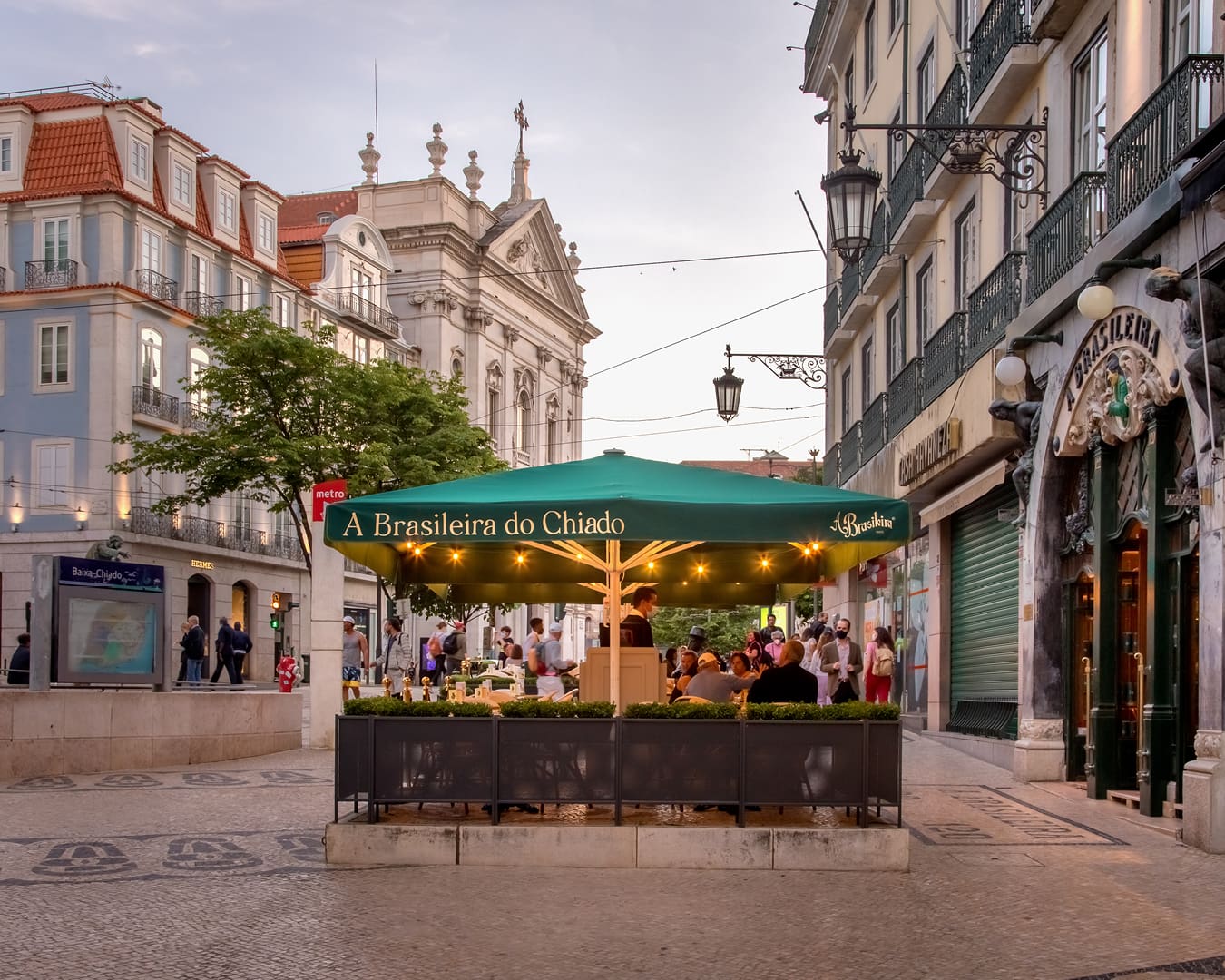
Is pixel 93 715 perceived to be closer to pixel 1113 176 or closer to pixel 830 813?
pixel 830 813

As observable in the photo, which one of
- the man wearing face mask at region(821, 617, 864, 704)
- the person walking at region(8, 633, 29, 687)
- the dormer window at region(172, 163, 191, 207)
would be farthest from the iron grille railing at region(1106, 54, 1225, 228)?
the dormer window at region(172, 163, 191, 207)

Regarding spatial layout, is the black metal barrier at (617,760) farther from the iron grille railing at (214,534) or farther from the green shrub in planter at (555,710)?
the iron grille railing at (214,534)

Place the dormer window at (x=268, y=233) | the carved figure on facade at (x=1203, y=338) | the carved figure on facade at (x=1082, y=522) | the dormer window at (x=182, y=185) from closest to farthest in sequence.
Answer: the carved figure on facade at (x=1203, y=338) < the carved figure on facade at (x=1082, y=522) < the dormer window at (x=182, y=185) < the dormer window at (x=268, y=233)

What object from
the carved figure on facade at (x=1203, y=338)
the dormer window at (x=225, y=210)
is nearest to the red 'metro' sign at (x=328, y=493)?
the carved figure on facade at (x=1203, y=338)

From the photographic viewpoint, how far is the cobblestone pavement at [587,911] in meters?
7.26

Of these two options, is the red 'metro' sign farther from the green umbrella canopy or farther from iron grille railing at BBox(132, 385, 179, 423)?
iron grille railing at BBox(132, 385, 179, 423)

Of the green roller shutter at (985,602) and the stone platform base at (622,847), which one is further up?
the green roller shutter at (985,602)

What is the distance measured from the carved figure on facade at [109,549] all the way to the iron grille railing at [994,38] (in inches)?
1053

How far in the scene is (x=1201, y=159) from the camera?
10984 millimetres

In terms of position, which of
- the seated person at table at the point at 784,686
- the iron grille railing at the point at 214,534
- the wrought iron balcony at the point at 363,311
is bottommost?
the seated person at table at the point at 784,686

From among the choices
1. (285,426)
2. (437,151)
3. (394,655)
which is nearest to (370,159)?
(437,151)

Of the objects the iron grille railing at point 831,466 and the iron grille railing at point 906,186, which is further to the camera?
the iron grille railing at point 831,466

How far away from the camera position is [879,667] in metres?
20.4

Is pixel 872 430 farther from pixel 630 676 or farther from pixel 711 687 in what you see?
pixel 630 676
